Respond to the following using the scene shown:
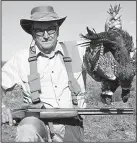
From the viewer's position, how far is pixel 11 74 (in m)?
4.13

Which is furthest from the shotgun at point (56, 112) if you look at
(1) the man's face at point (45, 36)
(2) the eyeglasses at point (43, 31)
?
(2) the eyeglasses at point (43, 31)

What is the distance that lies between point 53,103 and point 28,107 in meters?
0.36

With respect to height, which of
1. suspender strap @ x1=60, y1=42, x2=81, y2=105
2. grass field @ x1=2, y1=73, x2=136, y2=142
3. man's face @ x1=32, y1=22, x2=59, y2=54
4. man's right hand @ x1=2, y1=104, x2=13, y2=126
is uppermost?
man's face @ x1=32, y1=22, x2=59, y2=54

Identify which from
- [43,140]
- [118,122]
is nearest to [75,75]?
[43,140]

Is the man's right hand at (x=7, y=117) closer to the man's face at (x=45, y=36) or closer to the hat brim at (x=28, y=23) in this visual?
the man's face at (x=45, y=36)

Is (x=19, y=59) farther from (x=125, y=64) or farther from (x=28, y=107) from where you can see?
(x=125, y=64)

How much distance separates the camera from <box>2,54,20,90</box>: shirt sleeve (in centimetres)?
411

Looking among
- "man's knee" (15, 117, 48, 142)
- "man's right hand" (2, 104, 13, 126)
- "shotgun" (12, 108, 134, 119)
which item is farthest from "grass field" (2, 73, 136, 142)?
"man's right hand" (2, 104, 13, 126)

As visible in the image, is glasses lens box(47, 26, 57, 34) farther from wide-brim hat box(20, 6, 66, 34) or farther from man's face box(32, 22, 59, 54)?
wide-brim hat box(20, 6, 66, 34)

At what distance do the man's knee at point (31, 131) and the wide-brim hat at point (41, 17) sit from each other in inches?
50.5

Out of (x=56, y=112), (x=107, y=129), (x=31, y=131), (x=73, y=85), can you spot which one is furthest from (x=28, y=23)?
(x=107, y=129)

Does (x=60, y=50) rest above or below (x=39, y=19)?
below

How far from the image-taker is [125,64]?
12.0 feet

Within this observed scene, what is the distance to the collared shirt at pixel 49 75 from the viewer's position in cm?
404
